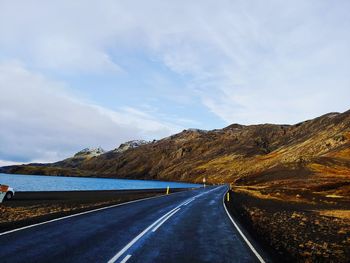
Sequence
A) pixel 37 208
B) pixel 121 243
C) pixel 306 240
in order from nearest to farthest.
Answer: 1. pixel 121 243
2. pixel 306 240
3. pixel 37 208

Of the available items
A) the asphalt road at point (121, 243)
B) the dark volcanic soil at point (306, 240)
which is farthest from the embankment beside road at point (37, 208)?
the dark volcanic soil at point (306, 240)

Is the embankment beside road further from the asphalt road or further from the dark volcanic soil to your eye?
the dark volcanic soil

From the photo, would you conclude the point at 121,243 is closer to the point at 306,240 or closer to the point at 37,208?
the point at 306,240

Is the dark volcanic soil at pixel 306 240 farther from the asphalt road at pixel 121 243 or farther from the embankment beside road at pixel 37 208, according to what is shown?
the embankment beside road at pixel 37 208

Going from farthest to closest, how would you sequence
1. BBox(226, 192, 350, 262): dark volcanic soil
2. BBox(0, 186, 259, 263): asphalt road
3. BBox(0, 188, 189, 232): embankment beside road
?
BBox(0, 188, 189, 232): embankment beside road → BBox(226, 192, 350, 262): dark volcanic soil → BBox(0, 186, 259, 263): asphalt road

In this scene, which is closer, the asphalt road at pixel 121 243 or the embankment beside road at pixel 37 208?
the asphalt road at pixel 121 243

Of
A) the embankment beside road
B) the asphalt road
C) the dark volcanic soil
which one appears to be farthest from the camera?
the embankment beside road

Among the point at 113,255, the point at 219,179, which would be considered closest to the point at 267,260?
the point at 113,255

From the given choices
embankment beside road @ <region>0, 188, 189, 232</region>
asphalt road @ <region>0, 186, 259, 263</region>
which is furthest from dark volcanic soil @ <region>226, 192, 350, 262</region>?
embankment beside road @ <region>0, 188, 189, 232</region>

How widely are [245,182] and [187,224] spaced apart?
109472mm

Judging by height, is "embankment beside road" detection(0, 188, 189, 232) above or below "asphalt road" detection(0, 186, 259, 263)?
above

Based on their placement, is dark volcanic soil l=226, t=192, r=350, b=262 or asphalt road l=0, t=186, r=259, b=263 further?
dark volcanic soil l=226, t=192, r=350, b=262

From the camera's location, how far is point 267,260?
1067 cm

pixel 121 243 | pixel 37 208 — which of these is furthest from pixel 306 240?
pixel 37 208
